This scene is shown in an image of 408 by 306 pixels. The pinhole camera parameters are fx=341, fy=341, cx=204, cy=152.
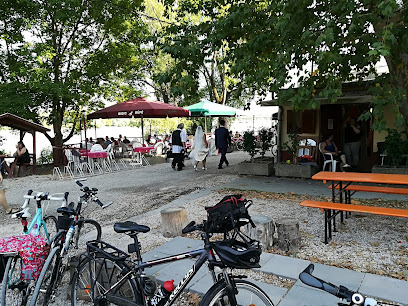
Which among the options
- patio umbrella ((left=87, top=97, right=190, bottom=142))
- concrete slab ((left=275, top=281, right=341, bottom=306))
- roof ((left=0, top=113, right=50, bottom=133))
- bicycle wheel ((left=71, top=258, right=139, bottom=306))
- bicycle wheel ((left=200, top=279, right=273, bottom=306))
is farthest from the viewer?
patio umbrella ((left=87, top=97, right=190, bottom=142))

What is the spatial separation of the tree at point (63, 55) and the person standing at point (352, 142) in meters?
8.05

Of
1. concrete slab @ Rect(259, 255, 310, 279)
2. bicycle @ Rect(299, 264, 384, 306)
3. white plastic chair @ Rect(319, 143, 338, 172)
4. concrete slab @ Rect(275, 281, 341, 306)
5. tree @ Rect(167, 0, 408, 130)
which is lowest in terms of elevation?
concrete slab @ Rect(275, 281, 341, 306)

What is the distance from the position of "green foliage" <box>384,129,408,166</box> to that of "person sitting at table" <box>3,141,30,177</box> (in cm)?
1178

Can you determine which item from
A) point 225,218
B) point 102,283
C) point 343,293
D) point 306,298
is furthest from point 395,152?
point 343,293

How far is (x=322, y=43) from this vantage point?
6746mm

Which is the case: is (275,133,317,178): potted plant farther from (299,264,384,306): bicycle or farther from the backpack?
(299,264,384,306): bicycle

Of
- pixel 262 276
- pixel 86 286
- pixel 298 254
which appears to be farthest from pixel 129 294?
pixel 298 254

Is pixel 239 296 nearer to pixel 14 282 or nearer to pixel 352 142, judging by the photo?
pixel 14 282

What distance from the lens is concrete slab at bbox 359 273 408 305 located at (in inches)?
124

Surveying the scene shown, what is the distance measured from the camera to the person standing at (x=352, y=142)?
10.4 meters

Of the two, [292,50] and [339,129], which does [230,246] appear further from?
[339,129]

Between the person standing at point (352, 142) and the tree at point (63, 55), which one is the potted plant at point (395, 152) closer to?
the person standing at point (352, 142)

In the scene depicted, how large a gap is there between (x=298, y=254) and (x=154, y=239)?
83.0 inches

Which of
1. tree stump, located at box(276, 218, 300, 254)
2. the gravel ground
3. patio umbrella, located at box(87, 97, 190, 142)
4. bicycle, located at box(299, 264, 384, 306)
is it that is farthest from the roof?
bicycle, located at box(299, 264, 384, 306)
